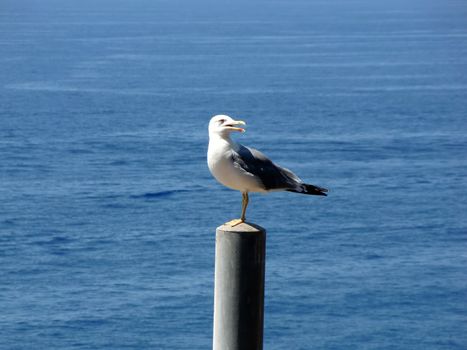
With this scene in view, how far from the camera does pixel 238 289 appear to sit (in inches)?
Answer: 336

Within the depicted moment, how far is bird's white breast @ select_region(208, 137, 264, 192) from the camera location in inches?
377

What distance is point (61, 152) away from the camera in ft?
366

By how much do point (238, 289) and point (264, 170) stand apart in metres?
1.76

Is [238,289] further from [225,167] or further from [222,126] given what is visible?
[222,126]

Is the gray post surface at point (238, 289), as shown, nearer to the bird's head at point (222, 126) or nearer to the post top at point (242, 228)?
the post top at point (242, 228)

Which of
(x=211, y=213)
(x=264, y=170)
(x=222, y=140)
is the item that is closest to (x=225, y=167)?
(x=222, y=140)

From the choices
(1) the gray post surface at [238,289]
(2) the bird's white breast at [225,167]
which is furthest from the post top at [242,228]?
(2) the bird's white breast at [225,167]

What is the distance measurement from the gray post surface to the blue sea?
59.7 m

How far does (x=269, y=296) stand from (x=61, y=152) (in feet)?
141

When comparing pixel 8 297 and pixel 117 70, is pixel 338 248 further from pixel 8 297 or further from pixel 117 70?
pixel 117 70

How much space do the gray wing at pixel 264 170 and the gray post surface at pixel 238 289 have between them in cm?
107

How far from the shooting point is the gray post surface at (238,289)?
8.51 m

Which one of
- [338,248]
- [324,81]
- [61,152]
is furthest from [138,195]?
[324,81]

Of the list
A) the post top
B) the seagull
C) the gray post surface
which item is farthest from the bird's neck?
the gray post surface
